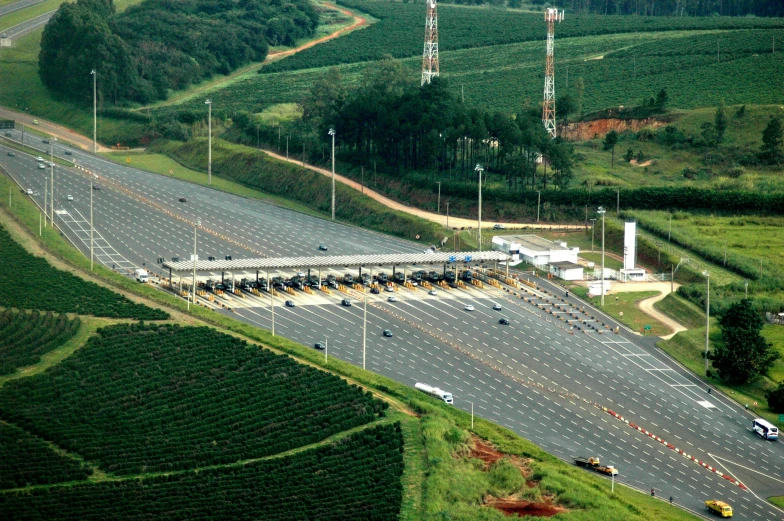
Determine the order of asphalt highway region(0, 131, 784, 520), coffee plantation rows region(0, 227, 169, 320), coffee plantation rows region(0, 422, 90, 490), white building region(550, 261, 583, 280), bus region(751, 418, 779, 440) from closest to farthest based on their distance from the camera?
coffee plantation rows region(0, 422, 90, 490), asphalt highway region(0, 131, 784, 520), bus region(751, 418, 779, 440), coffee plantation rows region(0, 227, 169, 320), white building region(550, 261, 583, 280)

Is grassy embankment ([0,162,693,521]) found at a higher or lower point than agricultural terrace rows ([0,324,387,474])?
lower

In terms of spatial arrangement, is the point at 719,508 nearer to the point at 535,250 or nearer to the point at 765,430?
the point at 765,430

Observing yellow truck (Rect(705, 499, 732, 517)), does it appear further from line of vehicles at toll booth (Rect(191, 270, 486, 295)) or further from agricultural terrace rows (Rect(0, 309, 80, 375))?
line of vehicles at toll booth (Rect(191, 270, 486, 295))

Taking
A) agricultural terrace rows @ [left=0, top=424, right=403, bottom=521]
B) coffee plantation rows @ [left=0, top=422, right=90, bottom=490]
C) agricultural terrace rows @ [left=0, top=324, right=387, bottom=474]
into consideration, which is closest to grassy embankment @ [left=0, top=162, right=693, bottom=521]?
agricultural terrace rows @ [left=0, top=424, right=403, bottom=521]

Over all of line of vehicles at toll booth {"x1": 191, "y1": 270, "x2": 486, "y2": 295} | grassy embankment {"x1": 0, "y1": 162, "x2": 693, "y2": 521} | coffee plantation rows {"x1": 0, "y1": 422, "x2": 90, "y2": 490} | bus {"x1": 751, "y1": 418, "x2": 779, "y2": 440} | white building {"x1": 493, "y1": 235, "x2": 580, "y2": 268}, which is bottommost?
bus {"x1": 751, "y1": 418, "x2": 779, "y2": 440}

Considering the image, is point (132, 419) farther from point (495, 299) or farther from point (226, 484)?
point (495, 299)

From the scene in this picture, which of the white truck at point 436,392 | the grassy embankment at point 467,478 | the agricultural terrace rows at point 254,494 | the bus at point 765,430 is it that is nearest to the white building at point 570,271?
the white truck at point 436,392
